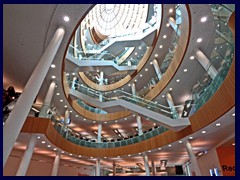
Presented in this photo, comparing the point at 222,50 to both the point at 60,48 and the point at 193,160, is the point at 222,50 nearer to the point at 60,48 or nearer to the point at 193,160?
the point at 193,160

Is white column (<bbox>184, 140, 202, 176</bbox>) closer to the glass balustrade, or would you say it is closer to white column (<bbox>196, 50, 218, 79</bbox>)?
the glass balustrade

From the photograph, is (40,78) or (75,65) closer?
(40,78)

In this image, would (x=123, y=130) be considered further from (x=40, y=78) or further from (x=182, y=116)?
(x=40, y=78)

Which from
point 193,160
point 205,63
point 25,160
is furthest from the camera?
point 205,63

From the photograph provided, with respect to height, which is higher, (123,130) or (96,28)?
(96,28)

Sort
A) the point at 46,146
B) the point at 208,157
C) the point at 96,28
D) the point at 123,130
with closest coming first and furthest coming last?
the point at 46,146
the point at 208,157
the point at 123,130
the point at 96,28

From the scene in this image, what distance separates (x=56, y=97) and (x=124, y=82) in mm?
8940

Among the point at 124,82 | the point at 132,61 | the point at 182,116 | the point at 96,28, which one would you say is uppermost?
the point at 96,28

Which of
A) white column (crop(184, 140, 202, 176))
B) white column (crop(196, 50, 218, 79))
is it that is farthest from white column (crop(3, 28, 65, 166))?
white column (crop(184, 140, 202, 176))

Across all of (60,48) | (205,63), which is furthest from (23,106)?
(205,63)

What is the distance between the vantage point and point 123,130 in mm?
21719

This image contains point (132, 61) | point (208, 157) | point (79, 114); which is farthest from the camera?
point (132, 61)


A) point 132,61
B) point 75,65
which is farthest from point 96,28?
point 75,65

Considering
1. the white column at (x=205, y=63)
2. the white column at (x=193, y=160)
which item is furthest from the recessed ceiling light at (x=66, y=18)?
the white column at (x=193, y=160)
